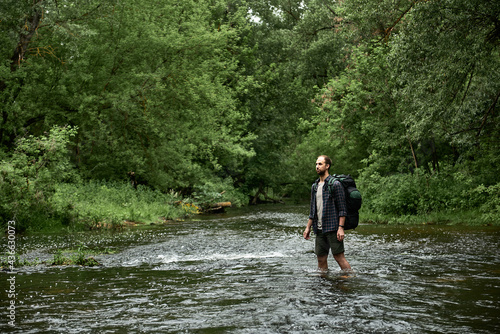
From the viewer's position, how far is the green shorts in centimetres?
777

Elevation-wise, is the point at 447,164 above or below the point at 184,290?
above

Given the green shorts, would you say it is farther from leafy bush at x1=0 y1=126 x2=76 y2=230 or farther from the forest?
leafy bush at x1=0 y1=126 x2=76 y2=230

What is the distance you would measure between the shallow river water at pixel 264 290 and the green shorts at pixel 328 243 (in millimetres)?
415

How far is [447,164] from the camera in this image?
19344mm

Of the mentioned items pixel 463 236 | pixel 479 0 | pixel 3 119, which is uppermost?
pixel 479 0

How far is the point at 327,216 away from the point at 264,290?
69.6 inches

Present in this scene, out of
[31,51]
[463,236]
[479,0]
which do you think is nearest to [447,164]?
[463,236]

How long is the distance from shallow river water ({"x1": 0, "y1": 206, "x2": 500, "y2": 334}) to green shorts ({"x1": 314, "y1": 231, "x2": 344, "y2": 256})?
42cm

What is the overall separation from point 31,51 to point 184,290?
58.3ft

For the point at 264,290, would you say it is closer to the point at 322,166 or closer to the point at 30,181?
the point at 322,166

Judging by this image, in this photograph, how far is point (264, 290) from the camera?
22.5 ft

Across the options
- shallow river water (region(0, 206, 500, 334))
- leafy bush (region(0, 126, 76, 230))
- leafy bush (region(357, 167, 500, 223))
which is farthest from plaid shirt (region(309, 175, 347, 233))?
leafy bush (region(0, 126, 76, 230))

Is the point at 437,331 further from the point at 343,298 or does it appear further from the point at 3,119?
the point at 3,119

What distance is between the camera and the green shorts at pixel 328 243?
7770mm
